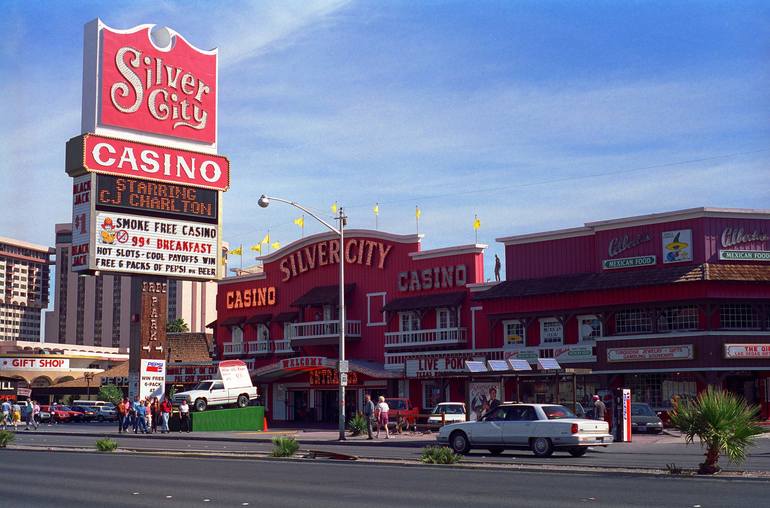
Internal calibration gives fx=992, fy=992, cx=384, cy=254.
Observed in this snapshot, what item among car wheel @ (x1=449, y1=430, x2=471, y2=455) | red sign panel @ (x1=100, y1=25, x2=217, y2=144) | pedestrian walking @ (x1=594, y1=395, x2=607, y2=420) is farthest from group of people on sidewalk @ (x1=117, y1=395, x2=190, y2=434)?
car wheel @ (x1=449, y1=430, x2=471, y2=455)

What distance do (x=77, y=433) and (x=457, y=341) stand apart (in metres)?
20.6

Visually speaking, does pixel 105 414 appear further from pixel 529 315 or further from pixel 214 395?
pixel 529 315

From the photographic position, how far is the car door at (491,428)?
2862 centimetres

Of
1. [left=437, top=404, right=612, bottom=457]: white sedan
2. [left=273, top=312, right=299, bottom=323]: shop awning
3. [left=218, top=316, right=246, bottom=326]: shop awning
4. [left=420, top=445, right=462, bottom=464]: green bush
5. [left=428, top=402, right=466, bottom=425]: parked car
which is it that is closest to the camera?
[left=420, top=445, right=462, bottom=464]: green bush

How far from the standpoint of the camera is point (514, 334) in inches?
2083

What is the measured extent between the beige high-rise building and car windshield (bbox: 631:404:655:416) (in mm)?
137516

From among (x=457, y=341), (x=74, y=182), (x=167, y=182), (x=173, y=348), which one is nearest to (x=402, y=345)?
(x=457, y=341)

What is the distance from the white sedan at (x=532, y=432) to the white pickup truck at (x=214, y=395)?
96.6 ft

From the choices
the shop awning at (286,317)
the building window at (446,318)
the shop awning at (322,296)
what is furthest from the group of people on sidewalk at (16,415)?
the building window at (446,318)

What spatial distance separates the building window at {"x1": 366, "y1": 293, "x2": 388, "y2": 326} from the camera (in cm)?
5991

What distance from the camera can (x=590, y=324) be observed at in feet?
164

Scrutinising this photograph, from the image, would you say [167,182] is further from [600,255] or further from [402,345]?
[600,255]

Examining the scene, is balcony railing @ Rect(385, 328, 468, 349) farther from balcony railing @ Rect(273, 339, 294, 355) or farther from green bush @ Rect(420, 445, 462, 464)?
green bush @ Rect(420, 445, 462, 464)

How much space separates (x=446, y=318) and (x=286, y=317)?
12.8 meters
